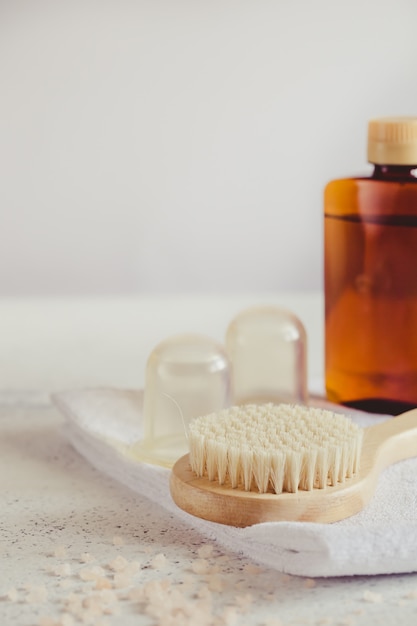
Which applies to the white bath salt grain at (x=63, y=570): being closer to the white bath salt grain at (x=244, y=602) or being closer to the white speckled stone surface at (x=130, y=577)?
the white speckled stone surface at (x=130, y=577)

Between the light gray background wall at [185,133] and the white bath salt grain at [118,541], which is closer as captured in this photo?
the white bath salt grain at [118,541]

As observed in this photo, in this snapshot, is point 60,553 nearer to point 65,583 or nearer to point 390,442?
point 65,583

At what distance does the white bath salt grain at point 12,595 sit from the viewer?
0.54m

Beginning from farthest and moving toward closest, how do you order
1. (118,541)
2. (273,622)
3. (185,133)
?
(185,133) < (118,541) < (273,622)

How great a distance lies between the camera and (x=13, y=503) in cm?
69

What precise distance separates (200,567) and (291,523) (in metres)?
0.06

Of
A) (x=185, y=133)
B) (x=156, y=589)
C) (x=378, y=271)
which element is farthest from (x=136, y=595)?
(x=185, y=133)

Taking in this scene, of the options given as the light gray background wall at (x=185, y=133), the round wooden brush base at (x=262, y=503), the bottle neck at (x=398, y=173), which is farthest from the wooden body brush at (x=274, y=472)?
the light gray background wall at (x=185, y=133)

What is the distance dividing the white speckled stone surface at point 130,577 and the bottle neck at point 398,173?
0.33 metres

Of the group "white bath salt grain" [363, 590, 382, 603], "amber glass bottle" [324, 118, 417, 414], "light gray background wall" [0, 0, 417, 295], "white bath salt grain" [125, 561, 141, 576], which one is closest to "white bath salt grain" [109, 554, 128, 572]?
"white bath salt grain" [125, 561, 141, 576]

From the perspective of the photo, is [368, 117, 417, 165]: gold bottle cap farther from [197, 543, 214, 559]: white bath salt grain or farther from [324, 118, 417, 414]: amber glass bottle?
[197, 543, 214, 559]: white bath salt grain

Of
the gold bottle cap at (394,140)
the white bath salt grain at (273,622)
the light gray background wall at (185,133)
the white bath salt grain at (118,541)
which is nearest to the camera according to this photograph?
the white bath salt grain at (273,622)

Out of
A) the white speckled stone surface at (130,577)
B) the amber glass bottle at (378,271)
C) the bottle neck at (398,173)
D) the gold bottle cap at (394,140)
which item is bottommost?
the white speckled stone surface at (130,577)

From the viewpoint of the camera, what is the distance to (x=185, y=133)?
152cm
